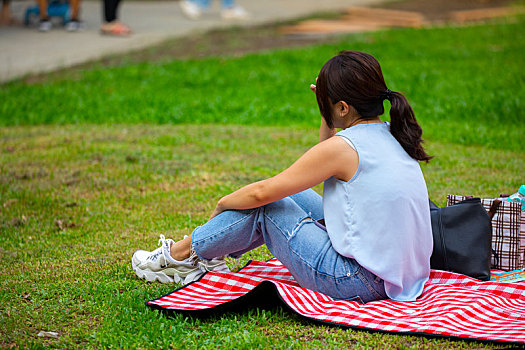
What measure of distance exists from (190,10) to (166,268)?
12.2 metres

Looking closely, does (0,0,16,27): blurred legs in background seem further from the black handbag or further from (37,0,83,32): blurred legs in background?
the black handbag

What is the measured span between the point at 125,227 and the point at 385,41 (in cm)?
920

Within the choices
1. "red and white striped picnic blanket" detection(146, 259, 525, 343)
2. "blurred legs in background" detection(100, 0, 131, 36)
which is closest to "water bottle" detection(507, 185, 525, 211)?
"red and white striped picnic blanket" detection(146, 259, 525, 343)

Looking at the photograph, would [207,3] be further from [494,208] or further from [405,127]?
[405,127]

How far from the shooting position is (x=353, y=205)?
3312 mm

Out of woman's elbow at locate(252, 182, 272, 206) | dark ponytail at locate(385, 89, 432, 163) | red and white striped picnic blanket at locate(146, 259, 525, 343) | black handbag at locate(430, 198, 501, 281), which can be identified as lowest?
red and white striped picnic blanket at locate(146, 259, 525, 343)

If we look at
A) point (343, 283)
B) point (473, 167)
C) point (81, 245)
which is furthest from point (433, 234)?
point (473, 167)

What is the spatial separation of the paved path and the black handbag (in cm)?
822

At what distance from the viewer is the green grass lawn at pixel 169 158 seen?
11.2 ft

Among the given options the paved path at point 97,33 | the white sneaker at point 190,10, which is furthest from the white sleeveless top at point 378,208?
the white sneaker at point 190,10

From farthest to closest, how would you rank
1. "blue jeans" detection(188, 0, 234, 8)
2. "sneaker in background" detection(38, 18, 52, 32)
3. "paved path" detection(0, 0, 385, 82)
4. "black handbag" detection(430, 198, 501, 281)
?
"blue jeans" detection(188, 0, 234, 8)
"sneaker in background" detection(38, 18, 52, 32)
"paved path" detection(0, 0, 385, 82)
"black handbag" detection(430, 198, 501, 281)

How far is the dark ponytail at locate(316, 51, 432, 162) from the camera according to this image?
3271mm

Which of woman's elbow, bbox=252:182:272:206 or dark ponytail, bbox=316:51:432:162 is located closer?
dark ponytail, bbox=316:51:432:162

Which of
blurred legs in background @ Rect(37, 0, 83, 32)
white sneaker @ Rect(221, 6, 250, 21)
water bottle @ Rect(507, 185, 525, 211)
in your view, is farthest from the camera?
white sneaker @ Rect(221, 6, 250, 21)
